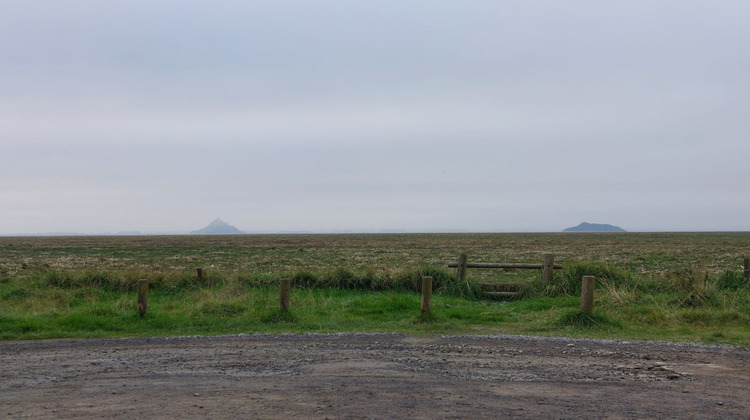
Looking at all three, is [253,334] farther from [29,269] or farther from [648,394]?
[29,269]

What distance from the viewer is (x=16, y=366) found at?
33.3 ft

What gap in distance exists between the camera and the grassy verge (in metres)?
14.3

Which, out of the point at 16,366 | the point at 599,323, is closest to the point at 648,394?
the point at 599,323

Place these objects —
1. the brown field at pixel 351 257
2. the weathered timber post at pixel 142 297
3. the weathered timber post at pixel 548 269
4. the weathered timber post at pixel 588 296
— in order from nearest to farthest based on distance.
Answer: the weathered timber post at pixel 588 296, the weathered timber post at pixel 142 297, the weathered timber post at pixel 548 269, the brown field at pixel 351 257

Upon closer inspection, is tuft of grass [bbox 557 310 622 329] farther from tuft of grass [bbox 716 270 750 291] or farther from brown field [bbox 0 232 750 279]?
brown field [bbox 0 232 750 279]

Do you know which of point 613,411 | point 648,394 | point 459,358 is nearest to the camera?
point 613,411

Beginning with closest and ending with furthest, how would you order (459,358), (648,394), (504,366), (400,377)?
(648,394)
(400,377)
(504,366)
(459,358)

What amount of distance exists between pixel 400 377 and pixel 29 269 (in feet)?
96.2

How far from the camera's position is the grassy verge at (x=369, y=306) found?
14312mm

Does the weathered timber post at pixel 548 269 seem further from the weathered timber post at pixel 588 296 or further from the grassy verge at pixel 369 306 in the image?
the weathered timber post at pixel 588 296

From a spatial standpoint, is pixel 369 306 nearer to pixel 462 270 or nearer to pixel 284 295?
pixel 284 295

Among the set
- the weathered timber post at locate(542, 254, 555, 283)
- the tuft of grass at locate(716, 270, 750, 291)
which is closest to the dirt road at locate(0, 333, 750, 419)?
the weathered timber post at locate(542, 254, 555, 283)

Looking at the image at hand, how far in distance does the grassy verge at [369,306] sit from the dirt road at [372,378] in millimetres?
1836

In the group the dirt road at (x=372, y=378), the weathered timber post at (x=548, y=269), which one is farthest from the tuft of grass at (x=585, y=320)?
the weathered timber post at (x=548, y=269)
